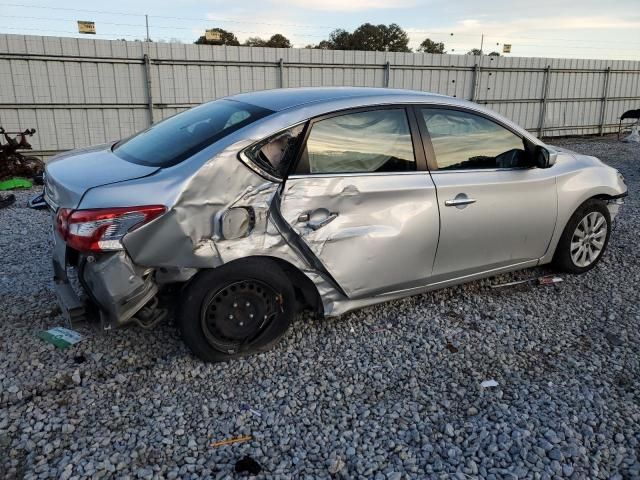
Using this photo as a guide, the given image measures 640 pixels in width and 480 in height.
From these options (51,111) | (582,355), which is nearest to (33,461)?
(582,355)

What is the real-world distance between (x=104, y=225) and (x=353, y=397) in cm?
167

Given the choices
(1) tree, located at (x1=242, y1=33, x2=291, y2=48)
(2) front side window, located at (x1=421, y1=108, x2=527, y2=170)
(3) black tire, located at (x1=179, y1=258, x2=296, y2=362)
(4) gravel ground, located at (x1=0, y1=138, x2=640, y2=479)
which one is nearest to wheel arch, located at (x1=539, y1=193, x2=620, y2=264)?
(4) gravel ground, located at (x1=0, y1=138, x2=640, y2=479)

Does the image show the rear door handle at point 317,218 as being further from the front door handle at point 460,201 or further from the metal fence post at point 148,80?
the metal fence post at point 148,80

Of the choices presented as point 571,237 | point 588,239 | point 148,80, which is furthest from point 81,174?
point 148,80

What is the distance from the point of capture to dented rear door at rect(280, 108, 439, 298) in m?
3.26

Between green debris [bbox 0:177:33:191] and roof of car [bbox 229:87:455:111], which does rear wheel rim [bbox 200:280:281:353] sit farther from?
green debris [bbox 0:177:33:191]

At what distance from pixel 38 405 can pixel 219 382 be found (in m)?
0.97

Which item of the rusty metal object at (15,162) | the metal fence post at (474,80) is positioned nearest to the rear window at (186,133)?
the rusty metal object at (15,162)

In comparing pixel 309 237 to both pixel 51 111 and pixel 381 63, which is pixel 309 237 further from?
pixel 381 63

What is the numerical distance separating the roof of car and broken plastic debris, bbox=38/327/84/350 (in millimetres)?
1972

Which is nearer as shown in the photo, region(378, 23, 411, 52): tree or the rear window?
the rear window

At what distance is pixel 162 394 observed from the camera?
298 centimetres

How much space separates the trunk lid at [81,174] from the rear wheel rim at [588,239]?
3621 millimetres

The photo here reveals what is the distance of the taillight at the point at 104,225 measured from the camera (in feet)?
9.07
